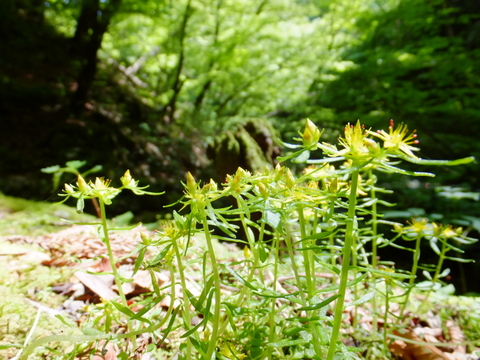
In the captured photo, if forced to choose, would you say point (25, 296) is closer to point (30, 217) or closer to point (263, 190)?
point (263, 190)

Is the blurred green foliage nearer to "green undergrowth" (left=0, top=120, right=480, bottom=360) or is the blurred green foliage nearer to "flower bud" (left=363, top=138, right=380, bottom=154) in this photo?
"green undergrowth" (left=0, top=120, right=480, bottom=360)

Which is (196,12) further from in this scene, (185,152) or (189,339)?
(189,339)

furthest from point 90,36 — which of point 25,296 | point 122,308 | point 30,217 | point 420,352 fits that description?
point 420,352

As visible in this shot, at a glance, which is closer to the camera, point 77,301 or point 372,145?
point 372,145

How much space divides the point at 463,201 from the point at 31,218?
5.10 metres

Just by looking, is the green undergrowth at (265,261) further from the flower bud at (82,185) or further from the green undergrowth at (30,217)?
the green undergrowth at (30,217)

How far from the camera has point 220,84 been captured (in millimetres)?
7363

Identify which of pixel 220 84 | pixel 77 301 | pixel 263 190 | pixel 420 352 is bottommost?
pixel 420 352

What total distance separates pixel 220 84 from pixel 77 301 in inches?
268

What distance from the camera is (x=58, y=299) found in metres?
1.21

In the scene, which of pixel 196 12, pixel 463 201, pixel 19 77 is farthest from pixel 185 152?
pixel 463 201

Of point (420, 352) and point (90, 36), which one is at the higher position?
point (90, 36)

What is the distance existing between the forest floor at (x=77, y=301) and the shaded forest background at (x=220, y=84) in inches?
45.6

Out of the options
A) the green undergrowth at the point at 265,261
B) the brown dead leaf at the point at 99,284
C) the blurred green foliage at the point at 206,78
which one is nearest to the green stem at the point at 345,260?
the green undergrowth at the point at 265,261
